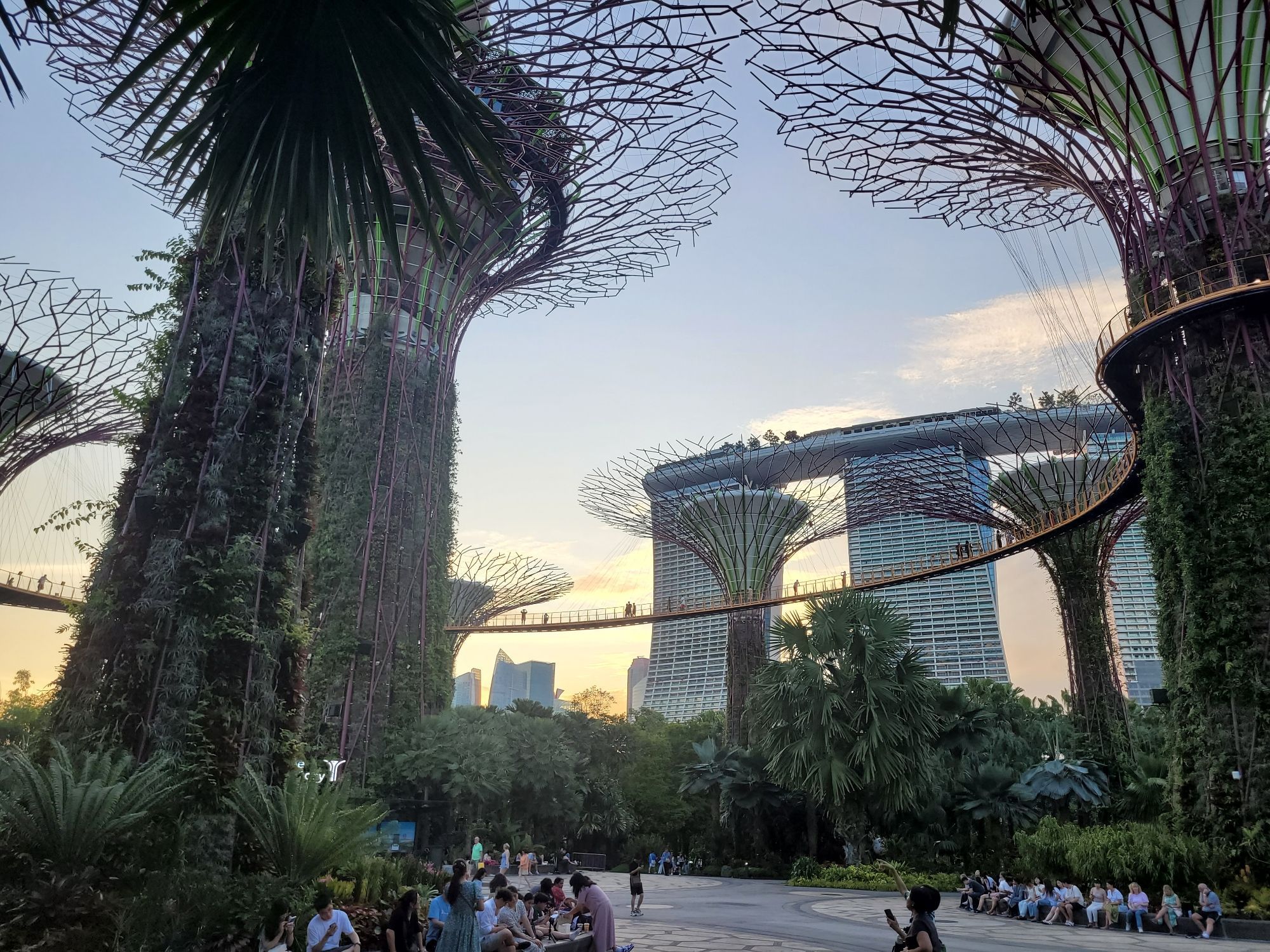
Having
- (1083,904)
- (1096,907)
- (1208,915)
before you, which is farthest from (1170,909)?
(1083,904)

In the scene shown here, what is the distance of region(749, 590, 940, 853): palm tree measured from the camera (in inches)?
886

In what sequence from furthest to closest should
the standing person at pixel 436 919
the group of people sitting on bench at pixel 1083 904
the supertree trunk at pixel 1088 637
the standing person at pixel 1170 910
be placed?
1. the supertree trunk at pixel 1088 637
2. the standing person at pixel 1170 910
3. the group of people sitting on bench at pixel 1083 904
4. the standing person at pixel 436 919

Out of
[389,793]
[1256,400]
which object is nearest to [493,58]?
[1256,400]

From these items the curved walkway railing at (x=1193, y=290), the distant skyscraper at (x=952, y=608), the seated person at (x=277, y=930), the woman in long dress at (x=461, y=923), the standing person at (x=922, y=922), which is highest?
the distant skyscraper at (x=952, y=608)

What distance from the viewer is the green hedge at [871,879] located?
22.5m

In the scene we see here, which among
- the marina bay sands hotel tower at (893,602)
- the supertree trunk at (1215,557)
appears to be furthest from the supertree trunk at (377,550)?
the marina bay sands hotel tower at (893,602)

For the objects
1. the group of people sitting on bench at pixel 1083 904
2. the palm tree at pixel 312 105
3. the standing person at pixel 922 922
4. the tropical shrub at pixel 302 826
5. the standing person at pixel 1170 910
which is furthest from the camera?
the standing person at pixel 1170 910

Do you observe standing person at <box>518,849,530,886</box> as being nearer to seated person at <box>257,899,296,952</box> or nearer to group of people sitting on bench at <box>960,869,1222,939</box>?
group of people sitting on bench at <box>960,869,1222,939</box>

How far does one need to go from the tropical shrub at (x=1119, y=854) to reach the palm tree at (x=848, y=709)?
3.68 meters

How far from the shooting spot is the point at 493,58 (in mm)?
16031

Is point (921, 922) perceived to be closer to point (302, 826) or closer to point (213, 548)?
point (302, 826)

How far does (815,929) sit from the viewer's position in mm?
14062

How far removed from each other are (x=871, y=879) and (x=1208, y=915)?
1029 centimetres

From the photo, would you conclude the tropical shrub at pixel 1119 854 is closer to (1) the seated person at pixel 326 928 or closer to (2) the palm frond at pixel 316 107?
(1) the seated person at pixel 326 928
